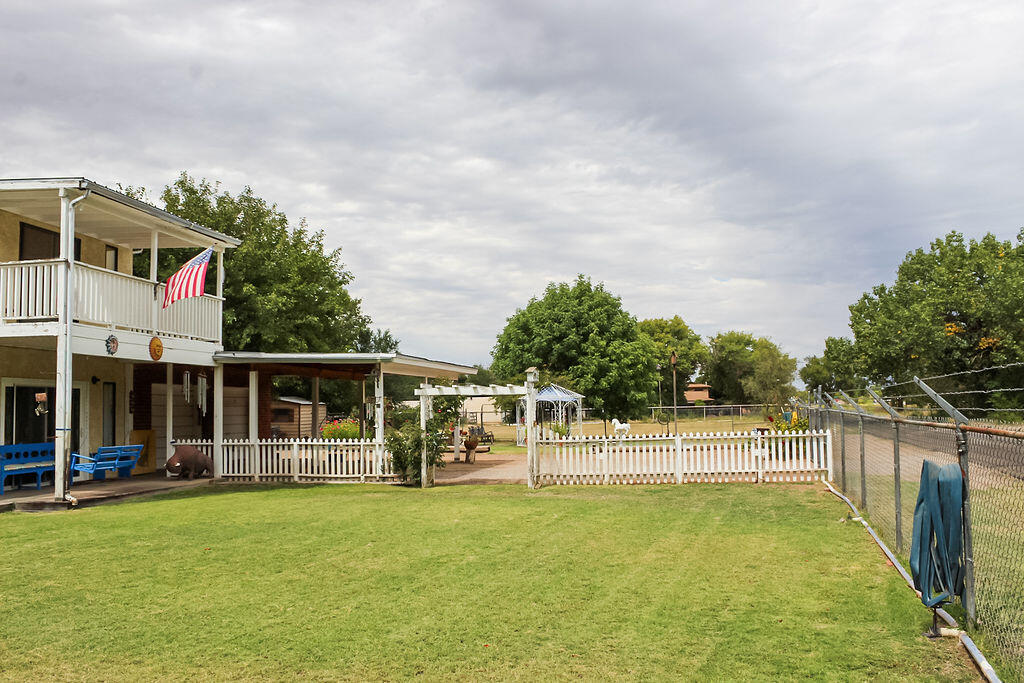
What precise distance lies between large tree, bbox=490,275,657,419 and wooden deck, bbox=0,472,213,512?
25.9 m

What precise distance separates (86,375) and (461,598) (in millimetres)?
13631

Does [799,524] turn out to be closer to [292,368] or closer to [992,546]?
[992,546]

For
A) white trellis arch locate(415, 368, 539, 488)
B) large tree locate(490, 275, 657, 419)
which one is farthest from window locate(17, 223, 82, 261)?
large tree locate(490, 275, 657, 419)

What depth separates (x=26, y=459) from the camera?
14.9m

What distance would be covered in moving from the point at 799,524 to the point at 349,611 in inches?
262

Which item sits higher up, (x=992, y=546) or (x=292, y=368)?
(x=292, y=368)

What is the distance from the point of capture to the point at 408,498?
47.1 ft

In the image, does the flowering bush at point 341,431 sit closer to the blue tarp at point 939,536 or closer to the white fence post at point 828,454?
the white fence post at point 828,454

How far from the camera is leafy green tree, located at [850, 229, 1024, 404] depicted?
3080 centimetres

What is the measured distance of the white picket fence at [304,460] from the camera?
57.1 ft

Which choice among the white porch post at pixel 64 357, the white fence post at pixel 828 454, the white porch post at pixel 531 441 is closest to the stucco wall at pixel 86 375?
the white porch post at pixel 64 357

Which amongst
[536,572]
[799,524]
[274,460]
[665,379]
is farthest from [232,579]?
[665,379]

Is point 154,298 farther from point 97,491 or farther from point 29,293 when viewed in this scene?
point 97,491

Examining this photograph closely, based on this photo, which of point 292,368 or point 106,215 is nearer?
point 106,215
